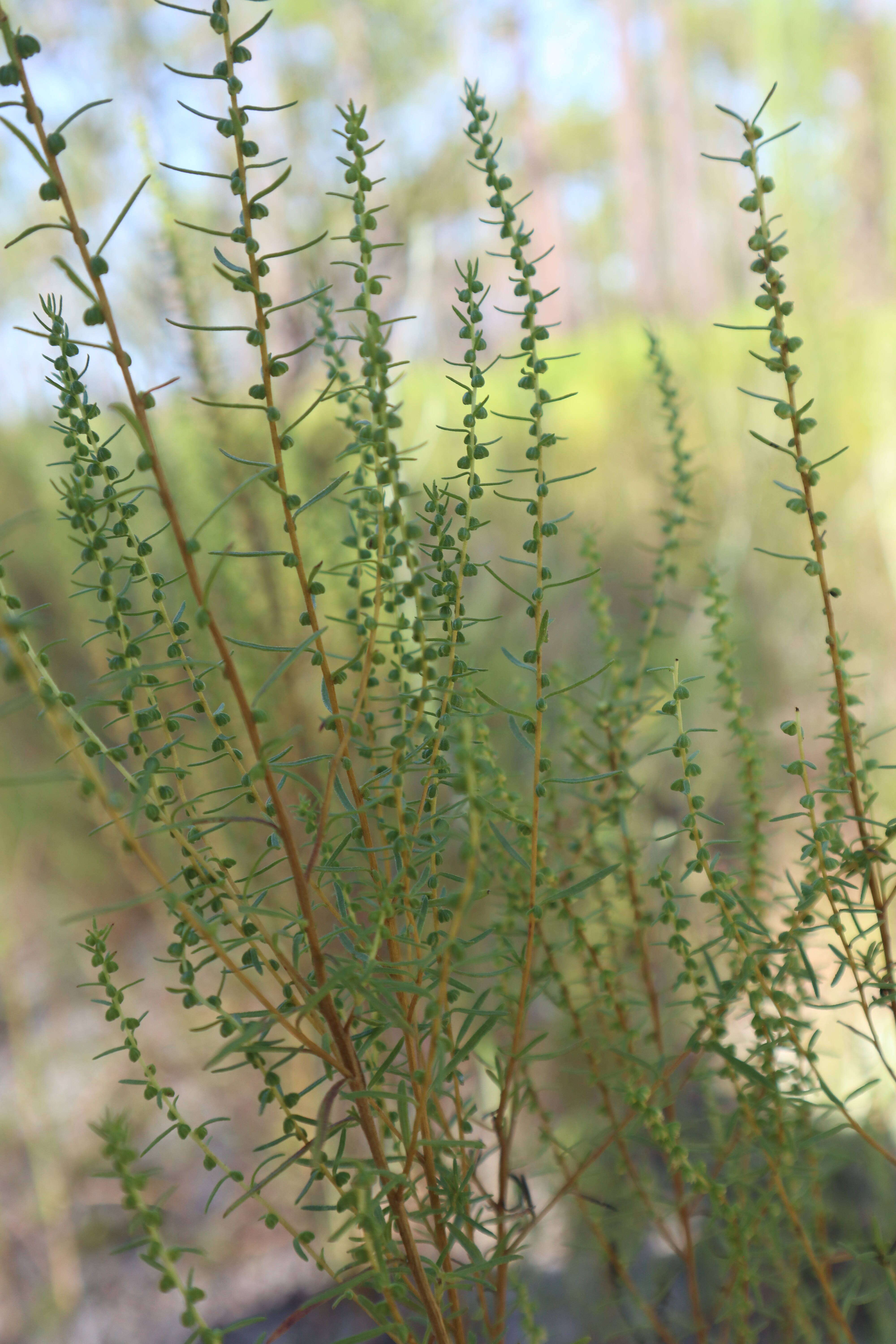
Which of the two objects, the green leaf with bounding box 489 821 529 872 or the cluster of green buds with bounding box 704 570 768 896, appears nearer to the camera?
the green leaf with bounding box 489 821 529 872

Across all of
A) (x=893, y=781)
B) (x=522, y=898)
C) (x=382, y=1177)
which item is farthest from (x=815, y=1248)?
(x=893, y=781)

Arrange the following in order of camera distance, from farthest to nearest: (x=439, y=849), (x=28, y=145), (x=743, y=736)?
1. (x=743, y=736)
2. (x=439, y=849)
3. (x=28, y=145)

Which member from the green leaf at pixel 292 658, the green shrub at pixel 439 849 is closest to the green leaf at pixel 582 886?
the green shrub at pixel 439 849

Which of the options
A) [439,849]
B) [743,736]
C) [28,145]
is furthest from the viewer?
[743,736]

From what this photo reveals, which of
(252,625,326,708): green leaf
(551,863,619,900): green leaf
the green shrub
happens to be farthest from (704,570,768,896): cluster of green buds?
(252,625,326,708): green leaf

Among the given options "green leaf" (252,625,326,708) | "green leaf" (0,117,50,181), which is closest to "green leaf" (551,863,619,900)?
"green leaf" (252,625,326,708)

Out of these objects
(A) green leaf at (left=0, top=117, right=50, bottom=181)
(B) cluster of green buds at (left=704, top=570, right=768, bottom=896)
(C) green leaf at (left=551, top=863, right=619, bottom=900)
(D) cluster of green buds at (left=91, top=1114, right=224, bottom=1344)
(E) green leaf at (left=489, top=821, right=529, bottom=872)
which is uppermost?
(A) green leaf at (left=0, top=117, right=50, bottom=181)

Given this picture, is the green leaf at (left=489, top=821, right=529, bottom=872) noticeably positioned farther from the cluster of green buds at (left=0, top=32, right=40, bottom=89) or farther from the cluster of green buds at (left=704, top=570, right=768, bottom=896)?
the cluster of green buds at (left=0, top=32, right=40, bottom=89)

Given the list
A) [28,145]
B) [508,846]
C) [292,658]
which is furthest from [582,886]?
[28,145]

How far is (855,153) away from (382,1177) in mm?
2126

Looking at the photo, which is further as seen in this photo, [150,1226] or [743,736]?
[743,736]

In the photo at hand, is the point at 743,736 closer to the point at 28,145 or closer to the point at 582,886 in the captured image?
the point at 582,886

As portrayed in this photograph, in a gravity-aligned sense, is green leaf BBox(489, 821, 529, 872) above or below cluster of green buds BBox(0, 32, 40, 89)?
below

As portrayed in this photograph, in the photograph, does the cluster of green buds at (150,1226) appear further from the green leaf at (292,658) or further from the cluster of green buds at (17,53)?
the cluster of green buds at (17,53)
